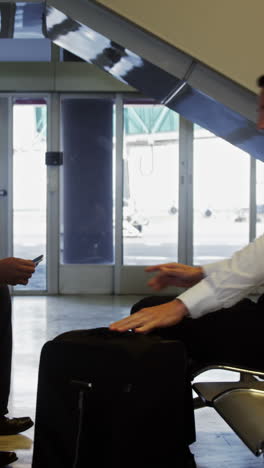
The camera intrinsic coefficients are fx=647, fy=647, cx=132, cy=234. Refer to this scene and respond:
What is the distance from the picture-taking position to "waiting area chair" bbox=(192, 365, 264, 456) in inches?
70.3

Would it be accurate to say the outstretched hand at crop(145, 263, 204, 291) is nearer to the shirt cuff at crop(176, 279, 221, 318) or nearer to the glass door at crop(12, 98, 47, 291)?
the shirt cuff at crop(176, 279, 221, 318)

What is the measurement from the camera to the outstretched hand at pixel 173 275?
233cm

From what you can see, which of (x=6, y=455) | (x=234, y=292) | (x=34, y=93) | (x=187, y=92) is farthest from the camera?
(x=34, y=93)

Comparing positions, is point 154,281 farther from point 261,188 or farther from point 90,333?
point 261,188

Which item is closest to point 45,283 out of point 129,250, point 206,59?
point 129,250

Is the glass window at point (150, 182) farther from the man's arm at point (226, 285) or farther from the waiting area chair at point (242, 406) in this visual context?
the man's arm at point (226, 285)

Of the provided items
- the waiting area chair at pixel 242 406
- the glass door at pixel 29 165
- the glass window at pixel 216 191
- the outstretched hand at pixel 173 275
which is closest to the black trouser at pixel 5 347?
the outstretched hand at pixel 173 275

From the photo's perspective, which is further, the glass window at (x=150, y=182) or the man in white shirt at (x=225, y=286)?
the glass window at (x=150, y=182)

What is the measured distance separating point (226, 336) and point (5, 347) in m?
1.00

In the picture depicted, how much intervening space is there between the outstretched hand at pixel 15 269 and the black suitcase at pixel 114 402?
66 cm

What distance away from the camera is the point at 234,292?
1985 mm

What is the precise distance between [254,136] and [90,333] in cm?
390

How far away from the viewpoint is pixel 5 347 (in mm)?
2693

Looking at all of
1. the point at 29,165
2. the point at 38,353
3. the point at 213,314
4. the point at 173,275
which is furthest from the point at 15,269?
the point at 29,165
